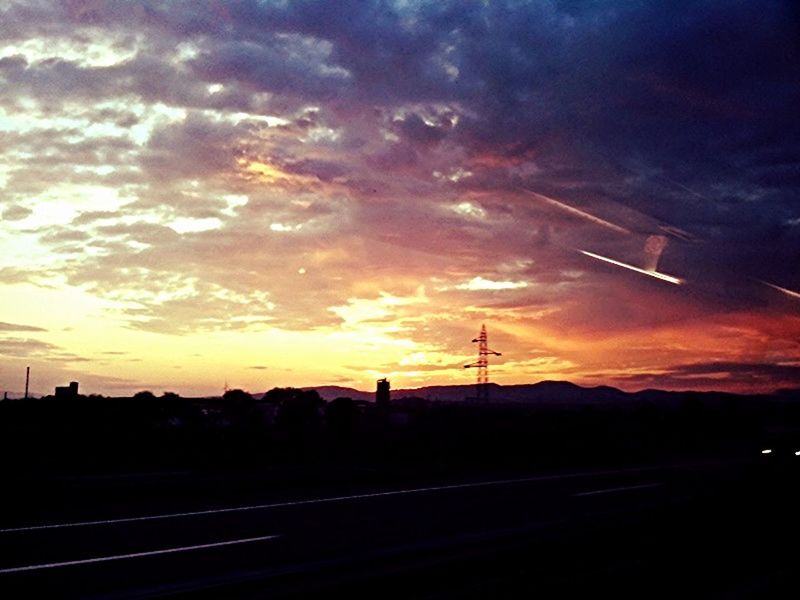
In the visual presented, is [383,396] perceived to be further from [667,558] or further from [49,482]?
[667,558]

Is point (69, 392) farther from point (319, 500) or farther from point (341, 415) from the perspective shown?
point (319, 500)

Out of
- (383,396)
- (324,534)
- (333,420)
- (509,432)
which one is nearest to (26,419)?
(333,420)

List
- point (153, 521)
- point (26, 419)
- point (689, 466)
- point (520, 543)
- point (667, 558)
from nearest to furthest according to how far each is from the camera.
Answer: point (667, 558) < point (520, 543) < point (153, 521) < point (689, 466) < point (26, 419)

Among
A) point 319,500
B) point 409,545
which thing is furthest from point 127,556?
point 319,500

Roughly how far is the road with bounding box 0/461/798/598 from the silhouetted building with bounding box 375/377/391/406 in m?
23.4

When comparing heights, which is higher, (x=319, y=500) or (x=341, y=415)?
(x=341, y=415)

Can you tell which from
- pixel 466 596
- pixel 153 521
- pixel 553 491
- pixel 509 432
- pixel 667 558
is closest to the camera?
pixel 466 596

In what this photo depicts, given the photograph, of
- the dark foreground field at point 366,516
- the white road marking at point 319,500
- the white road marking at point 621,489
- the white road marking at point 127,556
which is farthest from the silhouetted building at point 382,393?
the white road marking at point 127,556

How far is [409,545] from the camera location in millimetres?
12539

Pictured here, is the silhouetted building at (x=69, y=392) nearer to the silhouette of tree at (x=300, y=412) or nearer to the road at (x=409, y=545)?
the silhouette of tree at (x=300, y=412)

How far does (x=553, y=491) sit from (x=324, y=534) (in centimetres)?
838

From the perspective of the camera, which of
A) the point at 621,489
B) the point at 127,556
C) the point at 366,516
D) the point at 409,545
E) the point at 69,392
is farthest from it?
the point at 69,392

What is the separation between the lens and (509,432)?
45.6 metres

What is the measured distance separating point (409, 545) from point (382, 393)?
31341mm
